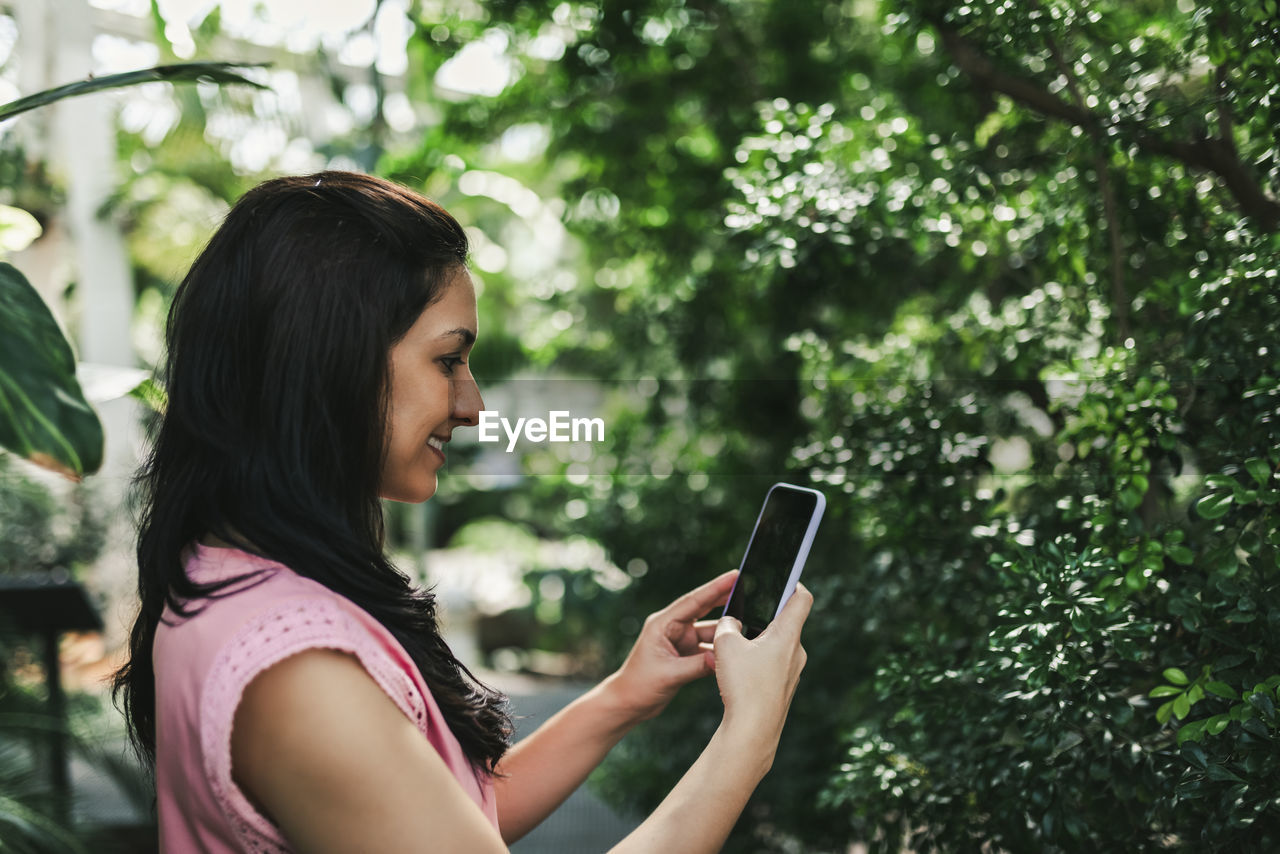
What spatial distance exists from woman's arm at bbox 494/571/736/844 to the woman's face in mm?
386

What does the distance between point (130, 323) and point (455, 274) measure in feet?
15.1

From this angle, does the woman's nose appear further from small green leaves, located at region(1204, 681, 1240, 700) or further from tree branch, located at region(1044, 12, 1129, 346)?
tree branch, located at region(1044, 12, 1129, 346)

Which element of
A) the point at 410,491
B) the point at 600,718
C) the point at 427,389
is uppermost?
the point at 427,389

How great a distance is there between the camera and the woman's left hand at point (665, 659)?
1.20 meters

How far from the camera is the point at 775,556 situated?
1146 mm

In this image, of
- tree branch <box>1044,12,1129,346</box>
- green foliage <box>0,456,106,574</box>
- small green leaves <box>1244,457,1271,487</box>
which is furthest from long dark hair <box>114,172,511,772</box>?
green foliage <box>0,456,106,574</box>

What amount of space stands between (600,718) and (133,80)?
3.30 ft

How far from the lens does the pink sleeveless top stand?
74cm

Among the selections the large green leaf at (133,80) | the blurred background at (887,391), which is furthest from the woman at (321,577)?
the large green leaf at (133,80)

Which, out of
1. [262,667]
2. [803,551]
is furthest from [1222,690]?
[262,667]

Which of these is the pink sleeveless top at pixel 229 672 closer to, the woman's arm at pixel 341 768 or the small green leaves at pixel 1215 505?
the woman's arm at pixel 341 768

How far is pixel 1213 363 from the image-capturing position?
1.25 m

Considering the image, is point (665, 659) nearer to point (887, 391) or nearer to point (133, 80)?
point (887, 391)

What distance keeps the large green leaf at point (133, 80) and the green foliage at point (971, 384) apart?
2.69 feet
